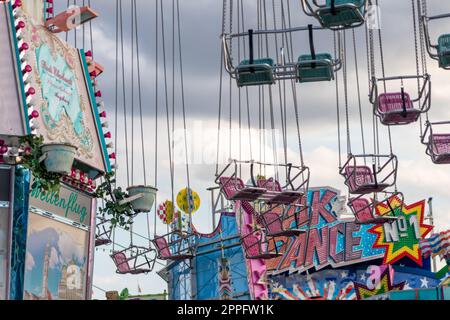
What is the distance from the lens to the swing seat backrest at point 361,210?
24.9 meters

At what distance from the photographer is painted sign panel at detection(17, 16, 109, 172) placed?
19812 millimetres

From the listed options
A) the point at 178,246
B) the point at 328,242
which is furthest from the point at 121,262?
the point at 328,242

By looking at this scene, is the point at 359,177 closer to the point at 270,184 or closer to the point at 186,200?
the point at 270,184

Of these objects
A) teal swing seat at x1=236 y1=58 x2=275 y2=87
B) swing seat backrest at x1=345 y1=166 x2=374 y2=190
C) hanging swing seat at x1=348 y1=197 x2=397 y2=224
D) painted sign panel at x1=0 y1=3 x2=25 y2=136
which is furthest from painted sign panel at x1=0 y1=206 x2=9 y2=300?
hanging swing seat at x1=348 y1=197 x2=397 y2=224

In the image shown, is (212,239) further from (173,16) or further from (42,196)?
(42,196)

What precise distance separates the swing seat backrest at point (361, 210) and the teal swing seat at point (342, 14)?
7.19 m

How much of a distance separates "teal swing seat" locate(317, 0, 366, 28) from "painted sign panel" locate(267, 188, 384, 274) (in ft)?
96.3

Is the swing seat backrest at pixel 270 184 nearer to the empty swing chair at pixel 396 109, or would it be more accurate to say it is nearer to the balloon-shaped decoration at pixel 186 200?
the empty swing chair at pixel 396 109

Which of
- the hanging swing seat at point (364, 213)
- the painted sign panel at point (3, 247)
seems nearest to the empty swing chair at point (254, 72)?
the hanging swing seat at point (364, 213)

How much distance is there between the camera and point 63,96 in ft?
68.4

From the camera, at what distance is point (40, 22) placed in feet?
67.7

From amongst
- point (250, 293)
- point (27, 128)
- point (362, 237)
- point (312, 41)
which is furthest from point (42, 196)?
point (362, 237)
